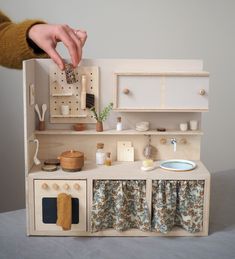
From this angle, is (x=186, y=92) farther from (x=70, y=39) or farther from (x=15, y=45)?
(x=15, y=45)

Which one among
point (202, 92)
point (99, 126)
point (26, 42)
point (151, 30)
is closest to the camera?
point (26, 42)

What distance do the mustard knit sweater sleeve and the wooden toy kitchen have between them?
1.02 m

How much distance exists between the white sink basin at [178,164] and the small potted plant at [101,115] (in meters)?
0.40

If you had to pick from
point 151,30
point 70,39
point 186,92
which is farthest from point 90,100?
point 70,39

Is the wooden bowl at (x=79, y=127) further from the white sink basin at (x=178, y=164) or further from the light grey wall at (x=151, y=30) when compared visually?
the light grey wall at (x=151, y=30)

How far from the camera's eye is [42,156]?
8.09ft

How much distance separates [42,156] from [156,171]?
68 cm

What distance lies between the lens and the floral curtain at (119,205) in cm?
215

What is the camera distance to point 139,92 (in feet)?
7.54

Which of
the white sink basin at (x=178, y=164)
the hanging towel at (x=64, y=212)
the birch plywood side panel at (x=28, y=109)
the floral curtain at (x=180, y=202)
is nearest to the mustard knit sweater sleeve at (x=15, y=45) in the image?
the birch plywood side panel at (x=28, y=109)

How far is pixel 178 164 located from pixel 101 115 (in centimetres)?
51

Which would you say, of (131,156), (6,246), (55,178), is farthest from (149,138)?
(6,246)

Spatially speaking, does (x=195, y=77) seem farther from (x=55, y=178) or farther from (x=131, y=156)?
(x=55, y=178)

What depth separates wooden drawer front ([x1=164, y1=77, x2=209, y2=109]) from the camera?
2.29m
